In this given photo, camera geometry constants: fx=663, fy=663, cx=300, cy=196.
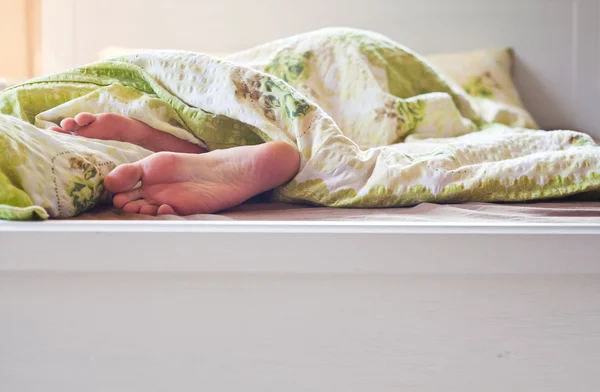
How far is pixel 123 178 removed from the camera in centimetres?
82

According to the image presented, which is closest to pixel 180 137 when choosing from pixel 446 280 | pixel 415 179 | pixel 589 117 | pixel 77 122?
pixel 77 122

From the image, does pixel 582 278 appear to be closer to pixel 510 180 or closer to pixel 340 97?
pixel 510 180

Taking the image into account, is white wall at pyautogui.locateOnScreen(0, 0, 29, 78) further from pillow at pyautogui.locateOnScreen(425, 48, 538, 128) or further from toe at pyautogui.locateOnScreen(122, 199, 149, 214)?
toe at pyautogui.locateOnScreen(122, 199, 149, 214)

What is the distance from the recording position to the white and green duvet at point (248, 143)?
74cm

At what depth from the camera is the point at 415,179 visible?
874mm

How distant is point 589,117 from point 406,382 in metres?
2.08

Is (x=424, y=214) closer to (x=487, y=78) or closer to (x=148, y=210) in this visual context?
(x=148, y=210)

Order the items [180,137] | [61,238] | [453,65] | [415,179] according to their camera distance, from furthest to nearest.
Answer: [453,65], [180,137], [415,179], [61,238]

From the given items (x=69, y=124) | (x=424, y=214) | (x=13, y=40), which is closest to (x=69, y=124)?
(x=69, y=124)

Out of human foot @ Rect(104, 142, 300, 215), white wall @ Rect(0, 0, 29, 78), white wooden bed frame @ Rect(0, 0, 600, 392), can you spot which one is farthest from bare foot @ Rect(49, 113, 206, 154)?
white wall @ Rect(0, 0, 29, 78)

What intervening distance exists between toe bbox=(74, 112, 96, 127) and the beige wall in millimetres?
1555

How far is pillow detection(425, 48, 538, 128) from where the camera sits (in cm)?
195

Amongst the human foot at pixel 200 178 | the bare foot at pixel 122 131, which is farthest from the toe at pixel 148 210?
the bare foot at pixel 122 131

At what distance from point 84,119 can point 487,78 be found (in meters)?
1.49
